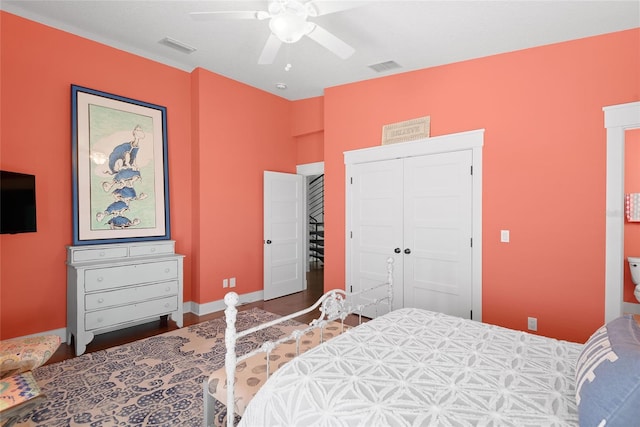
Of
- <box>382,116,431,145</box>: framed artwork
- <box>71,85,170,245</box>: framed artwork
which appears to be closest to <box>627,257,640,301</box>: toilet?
<box>382,116,431,145</box>: framed artwork

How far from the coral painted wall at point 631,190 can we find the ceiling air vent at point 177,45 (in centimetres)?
571

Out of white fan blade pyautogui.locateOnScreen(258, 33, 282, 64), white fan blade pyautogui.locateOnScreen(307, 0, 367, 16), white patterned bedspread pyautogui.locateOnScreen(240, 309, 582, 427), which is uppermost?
white fan blade pyautogui.locateOnScreen(307, 0, 367, 16)

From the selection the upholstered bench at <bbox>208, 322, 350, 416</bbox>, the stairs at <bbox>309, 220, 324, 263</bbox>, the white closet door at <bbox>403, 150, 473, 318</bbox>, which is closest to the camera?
the upholstered bench at <bbox>208, 322, 350, 416</bbox>

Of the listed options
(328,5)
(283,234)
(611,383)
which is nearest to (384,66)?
(328,5)

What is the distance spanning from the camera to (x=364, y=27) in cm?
305

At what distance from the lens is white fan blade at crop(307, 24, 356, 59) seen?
229cm

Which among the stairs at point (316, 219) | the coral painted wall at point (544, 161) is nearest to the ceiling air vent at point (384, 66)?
the coral painted wall at point (544, 161)

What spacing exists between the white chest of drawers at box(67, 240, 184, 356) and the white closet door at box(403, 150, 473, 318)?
2848 mm

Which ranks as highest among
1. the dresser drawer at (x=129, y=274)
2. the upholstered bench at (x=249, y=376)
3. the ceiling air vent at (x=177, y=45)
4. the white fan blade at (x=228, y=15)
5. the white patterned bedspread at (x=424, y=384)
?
the ceiling air vent at (x=177, y=45)

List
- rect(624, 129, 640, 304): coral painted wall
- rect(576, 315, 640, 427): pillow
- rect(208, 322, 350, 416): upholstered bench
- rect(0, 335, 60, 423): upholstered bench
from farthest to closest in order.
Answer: rect(624, 129, 640, 304): coral painted wall
rect(0, 335, 60, 423): upholstered bench
rect(208, 322, 350, 416): upholstered bench
rect(576, 315, 640, 427): pillow

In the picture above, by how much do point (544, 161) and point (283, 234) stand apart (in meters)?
3.65

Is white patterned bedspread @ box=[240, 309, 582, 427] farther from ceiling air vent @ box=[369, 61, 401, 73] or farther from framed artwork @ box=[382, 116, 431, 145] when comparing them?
ceiling air vent @ box=[369, 61, 401, 73]

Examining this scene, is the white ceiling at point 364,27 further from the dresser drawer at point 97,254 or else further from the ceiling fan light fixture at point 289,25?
the dresser drawer at point 97,254

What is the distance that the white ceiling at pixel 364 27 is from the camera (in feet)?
8.88
